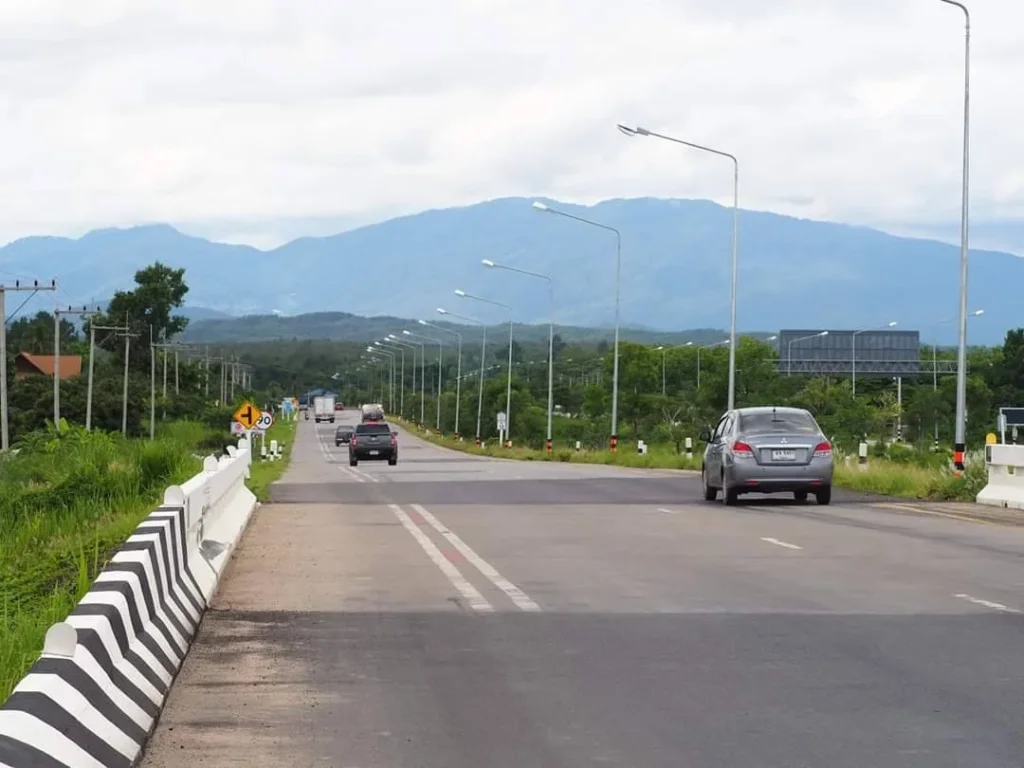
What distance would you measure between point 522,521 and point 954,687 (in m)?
14.5

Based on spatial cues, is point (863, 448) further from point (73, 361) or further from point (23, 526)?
point (73, 361)

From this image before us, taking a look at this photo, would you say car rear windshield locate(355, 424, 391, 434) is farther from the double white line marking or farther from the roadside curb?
the double white line marking

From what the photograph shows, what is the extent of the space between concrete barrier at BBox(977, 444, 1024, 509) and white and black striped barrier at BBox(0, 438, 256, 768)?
15.7 m

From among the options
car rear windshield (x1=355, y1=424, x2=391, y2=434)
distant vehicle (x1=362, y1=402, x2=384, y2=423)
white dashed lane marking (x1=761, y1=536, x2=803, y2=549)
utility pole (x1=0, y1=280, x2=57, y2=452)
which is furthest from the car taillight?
distant vehicle (x1=362, y1=402, x2=384, y2=423)

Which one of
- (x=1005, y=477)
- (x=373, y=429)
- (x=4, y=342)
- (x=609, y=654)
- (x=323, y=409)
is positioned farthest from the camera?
(x=323, y=409)

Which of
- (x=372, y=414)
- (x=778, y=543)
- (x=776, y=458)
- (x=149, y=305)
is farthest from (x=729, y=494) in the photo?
(x=372, y=414)

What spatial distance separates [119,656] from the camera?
27.5 feet

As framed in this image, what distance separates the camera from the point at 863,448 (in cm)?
3825

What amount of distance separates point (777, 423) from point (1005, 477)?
144 inches

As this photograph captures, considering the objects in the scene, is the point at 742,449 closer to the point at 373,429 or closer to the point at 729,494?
the point at 729,494

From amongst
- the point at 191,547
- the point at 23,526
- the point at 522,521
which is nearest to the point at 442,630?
the point at 191,547

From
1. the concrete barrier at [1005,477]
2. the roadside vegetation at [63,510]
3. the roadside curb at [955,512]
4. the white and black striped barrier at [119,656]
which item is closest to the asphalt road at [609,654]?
the white and black striped barrier at [119,656]

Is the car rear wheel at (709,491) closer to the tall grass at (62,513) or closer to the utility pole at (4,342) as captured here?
the tall grass at (62,513)

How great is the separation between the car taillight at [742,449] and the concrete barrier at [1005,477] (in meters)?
3.64
